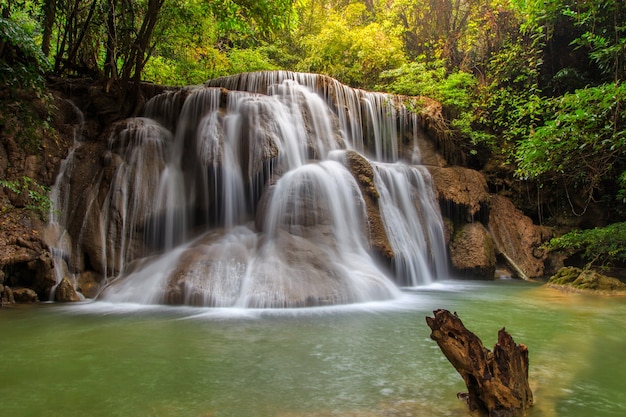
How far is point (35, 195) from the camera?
7.65 m

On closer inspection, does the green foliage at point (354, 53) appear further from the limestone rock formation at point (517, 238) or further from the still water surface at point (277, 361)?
the still water surface at point (277, 361)

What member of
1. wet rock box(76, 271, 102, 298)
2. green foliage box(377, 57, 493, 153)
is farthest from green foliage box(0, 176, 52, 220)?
green foliage box(377, 57, 493, 153)

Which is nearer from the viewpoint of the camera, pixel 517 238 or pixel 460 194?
pixel 460 194

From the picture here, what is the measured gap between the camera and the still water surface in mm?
2840

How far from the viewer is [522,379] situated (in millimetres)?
2635

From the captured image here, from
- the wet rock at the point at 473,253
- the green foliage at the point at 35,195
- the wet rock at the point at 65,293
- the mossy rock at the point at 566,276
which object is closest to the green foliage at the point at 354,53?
the wet rock at the point at 473,253

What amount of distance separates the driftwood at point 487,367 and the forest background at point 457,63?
5350 mm

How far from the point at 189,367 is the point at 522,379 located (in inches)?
99.4

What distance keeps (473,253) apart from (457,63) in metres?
10.5

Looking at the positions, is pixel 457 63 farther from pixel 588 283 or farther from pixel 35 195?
pixel 35 195

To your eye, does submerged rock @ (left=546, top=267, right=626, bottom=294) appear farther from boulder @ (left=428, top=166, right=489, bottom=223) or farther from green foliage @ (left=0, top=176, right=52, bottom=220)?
green foliage @ (left=0, top=176, right=52, bottom=220)

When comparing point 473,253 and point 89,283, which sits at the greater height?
point 473,253

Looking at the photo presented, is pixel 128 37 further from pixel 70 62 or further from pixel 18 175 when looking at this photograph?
pixel 18 175

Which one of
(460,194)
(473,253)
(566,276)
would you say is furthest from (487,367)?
(460,194)
